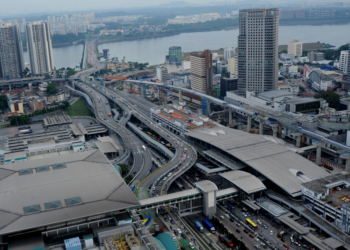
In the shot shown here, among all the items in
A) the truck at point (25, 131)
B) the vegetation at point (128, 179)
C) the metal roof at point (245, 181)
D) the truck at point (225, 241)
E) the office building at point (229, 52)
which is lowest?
the truck at point (225, 241)

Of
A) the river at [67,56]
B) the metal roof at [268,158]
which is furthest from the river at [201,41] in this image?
the metal roof at [268,158]

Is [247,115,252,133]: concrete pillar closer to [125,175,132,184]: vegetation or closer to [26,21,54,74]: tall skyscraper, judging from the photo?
[125,175,132,184]: vegetation

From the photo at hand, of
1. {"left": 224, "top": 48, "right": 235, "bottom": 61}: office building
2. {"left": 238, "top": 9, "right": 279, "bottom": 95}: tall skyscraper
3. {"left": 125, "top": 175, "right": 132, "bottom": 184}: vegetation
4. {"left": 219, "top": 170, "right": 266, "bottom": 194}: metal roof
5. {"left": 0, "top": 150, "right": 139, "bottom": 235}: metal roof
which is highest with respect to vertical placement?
{"left": 238, "top": 9, "right": 279, "bottom": 95}: tall skyscraper

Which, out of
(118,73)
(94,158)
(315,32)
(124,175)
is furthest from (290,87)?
(315,32)

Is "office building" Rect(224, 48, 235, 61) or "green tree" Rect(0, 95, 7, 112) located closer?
"green tree" Rect(0, 95, 7, 112)

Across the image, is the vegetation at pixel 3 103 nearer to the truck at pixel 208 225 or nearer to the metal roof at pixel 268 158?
the metal roof at pixel 268 158

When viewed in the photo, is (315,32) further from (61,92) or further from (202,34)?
(61,92)

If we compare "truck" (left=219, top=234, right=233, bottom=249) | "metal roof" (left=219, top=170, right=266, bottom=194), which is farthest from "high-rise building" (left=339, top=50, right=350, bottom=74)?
"truck" (left=219, top=234, right=233, bottom=249)
